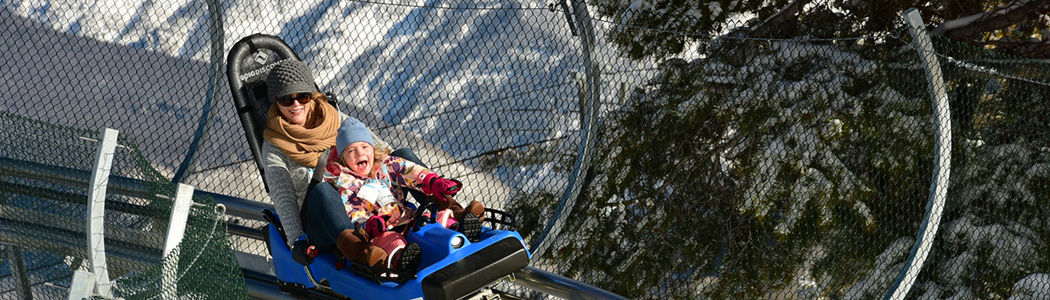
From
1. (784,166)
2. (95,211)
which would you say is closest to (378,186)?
(95,211)

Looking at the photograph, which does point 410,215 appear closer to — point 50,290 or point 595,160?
point 50,290

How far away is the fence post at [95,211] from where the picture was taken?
2768mm

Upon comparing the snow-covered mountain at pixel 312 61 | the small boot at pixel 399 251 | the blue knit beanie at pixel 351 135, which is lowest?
the small boot at pixel 399 251

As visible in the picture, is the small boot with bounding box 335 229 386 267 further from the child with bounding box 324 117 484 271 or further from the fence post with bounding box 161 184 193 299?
the fence post with bounding box 161 184 193 299

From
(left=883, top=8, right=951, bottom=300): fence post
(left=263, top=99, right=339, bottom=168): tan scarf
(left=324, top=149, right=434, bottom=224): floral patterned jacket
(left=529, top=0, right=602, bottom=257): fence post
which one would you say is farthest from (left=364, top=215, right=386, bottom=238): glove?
(left=883, top=8, right=951, bottom=300): fence post

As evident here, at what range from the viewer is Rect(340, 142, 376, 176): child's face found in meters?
3.40

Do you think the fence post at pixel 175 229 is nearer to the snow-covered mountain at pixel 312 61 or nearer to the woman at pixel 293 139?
the woman at pixel 293 139

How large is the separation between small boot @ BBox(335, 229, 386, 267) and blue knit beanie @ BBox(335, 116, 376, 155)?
0.38m

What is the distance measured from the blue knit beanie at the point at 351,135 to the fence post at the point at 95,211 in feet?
2.79

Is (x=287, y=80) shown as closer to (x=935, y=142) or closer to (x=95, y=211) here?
(x=95, y=211)

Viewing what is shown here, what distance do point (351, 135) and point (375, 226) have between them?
42cm

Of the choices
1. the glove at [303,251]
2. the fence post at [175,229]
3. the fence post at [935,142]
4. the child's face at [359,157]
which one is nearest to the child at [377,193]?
the child's face at [359,157]

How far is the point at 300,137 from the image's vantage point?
11.3 ft

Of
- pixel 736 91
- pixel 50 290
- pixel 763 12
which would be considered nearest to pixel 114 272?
pixel 50 290
